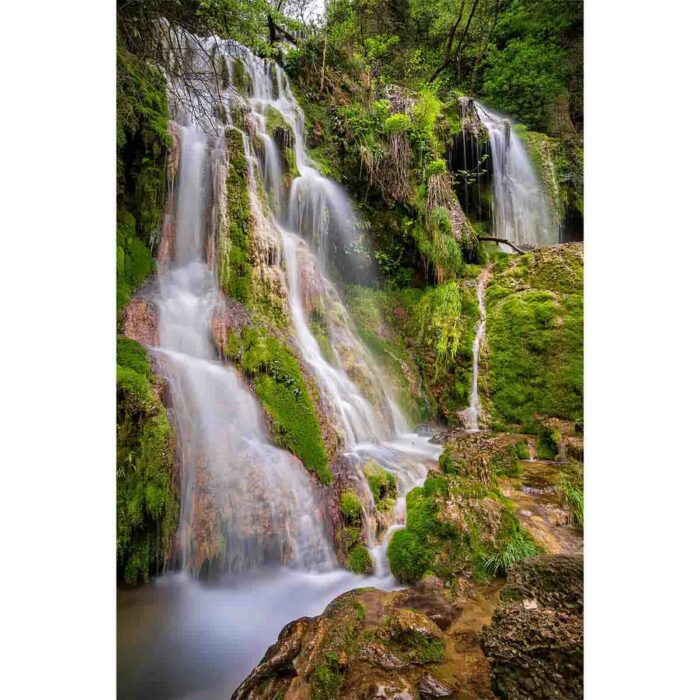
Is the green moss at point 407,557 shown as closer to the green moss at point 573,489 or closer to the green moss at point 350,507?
the green moss at point 350,507

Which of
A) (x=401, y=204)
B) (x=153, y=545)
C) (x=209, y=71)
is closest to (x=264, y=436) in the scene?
(x=153, y=545)

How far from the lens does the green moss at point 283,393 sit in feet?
7.70

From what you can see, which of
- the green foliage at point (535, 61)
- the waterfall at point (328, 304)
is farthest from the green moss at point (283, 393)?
the green foliage at point (535, 61)

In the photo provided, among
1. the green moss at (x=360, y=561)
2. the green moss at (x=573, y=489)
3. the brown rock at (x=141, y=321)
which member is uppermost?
the brown rock at (x=141, y=321)

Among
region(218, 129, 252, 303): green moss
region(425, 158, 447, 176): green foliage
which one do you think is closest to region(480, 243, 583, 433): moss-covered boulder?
region(425, 158, 447, 176): green foliage

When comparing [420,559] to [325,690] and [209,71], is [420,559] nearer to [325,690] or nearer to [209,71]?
[325,690]

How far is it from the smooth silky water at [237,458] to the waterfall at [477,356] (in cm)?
47

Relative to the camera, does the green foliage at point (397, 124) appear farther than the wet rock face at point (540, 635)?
Yes

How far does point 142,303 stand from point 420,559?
2626 millimetres

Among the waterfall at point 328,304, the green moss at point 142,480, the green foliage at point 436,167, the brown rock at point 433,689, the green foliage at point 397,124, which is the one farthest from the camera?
the green foliage at point 436,167

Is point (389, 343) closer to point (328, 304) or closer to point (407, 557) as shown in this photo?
point (328, 304)

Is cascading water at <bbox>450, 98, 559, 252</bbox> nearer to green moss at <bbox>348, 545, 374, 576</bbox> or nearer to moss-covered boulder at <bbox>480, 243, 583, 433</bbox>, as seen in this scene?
moss-covered boulder at <bbox>480, 243, 583, 433</bbox>

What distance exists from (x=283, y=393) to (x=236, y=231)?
1570 millimetres
